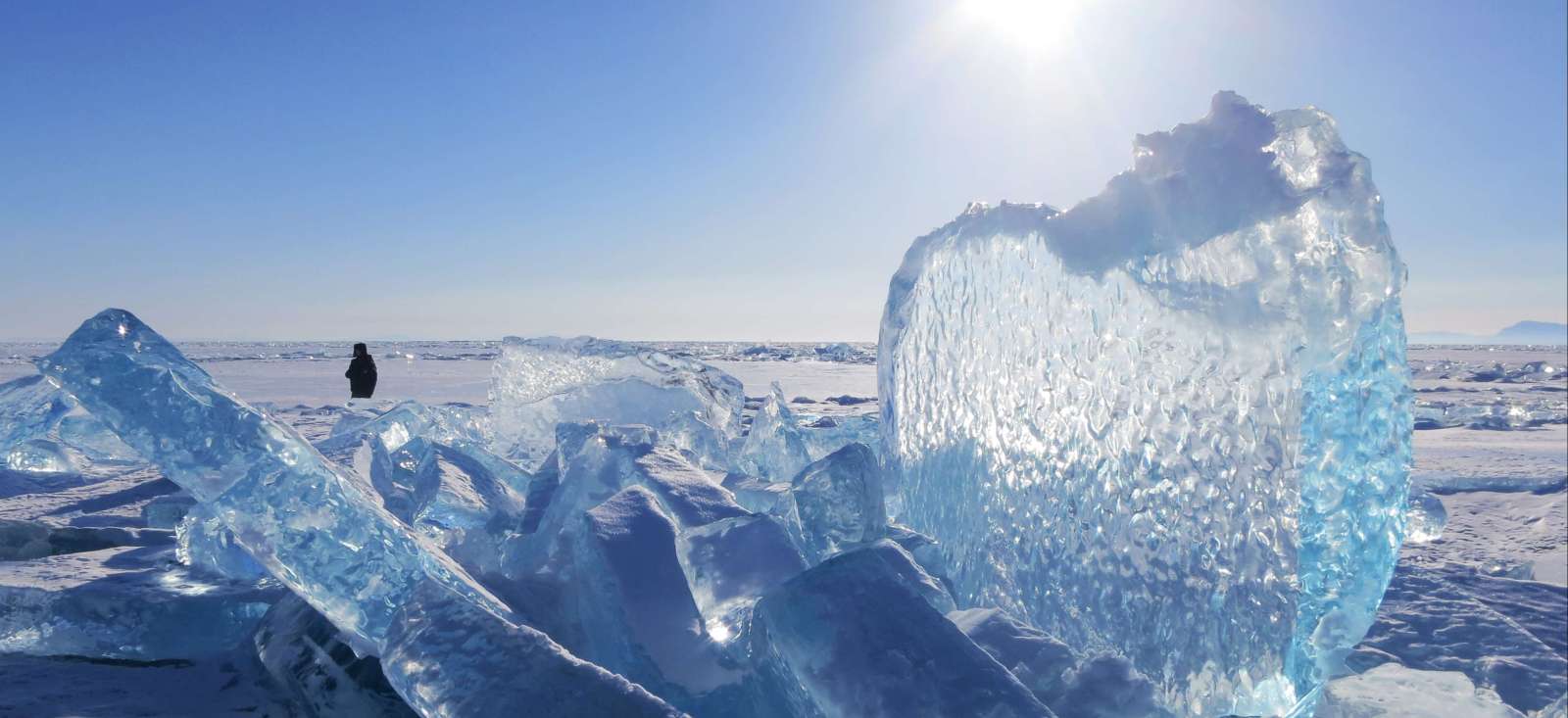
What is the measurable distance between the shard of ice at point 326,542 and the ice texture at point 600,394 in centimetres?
196

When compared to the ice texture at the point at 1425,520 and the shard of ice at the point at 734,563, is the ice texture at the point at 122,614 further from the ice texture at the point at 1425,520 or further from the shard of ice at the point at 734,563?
the ice texture at the point at 1425,520

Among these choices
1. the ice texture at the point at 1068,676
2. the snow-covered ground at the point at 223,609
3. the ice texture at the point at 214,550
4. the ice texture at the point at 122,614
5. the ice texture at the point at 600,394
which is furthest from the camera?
the ice texture at the point at 600,394

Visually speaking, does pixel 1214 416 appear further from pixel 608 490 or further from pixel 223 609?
pixel 223 609

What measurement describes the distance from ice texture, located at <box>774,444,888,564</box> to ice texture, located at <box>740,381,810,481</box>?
4.87 ft

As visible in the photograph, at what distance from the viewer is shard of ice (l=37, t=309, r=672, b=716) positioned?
3.81 ft

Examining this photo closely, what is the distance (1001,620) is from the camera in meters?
1.52

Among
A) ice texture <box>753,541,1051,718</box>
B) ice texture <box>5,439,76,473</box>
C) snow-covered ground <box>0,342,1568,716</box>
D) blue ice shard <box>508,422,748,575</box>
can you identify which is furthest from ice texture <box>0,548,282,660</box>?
ice texture <box>5,439,76,473</box>

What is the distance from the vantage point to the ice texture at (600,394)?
3.73 metres

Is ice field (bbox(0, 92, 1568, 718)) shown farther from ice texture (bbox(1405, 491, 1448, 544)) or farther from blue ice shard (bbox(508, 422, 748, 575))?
ice texture (bbox(1405, 491, 1448, 544))

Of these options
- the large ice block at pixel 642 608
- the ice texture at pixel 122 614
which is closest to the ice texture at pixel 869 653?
the large ice block at pixel 642 608

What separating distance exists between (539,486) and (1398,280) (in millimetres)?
1996

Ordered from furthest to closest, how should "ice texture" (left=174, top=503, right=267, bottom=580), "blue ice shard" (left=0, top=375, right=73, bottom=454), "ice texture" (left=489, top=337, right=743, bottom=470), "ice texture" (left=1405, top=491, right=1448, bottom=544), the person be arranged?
the person → "ice texture" (left=489, top=337, right=743, bottom=470) → "blue ice shard" (left=0, top=375, right=73, bottom=454) → "ice texture" (left=1405, top=491, right=1448, bottom=544) → "ice texture" (left=174, top=503, right=267, bottom=580)

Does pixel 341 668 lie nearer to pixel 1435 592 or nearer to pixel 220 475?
pixel 220 475

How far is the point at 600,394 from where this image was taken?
150 inches
